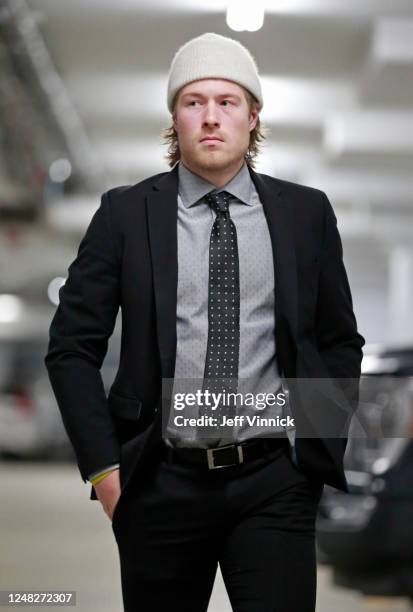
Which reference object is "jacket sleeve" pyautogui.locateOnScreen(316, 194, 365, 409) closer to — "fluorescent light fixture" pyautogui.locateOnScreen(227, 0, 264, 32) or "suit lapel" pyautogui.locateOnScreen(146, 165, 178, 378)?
"suit lapel" pyautogui.locateOnScreen(146, 165, 178, 378)

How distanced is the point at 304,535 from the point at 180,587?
9.4 inches

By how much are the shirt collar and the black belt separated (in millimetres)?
461

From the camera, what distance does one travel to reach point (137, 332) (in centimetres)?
204

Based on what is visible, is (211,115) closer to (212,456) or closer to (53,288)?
(212,456)

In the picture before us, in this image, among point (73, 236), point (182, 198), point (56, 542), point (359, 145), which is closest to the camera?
point (182, 198)

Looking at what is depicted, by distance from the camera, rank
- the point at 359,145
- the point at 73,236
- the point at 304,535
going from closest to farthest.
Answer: the point at 304,535 → the point at 359,145 → the point at 73,236

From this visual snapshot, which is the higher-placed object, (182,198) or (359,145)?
(359,145)

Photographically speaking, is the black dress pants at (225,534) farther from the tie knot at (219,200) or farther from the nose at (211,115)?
the nose at (211,115)

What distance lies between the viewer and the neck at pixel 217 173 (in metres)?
2.15

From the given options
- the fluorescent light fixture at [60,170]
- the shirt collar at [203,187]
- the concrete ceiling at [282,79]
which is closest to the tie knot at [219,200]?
the shirt collar at [203,187]

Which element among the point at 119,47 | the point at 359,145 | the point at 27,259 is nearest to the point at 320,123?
the point at 359,145

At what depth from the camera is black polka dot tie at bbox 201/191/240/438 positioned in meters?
2.03

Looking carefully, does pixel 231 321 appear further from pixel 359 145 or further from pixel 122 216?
pixel 359 145

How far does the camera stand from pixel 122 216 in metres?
2.09
